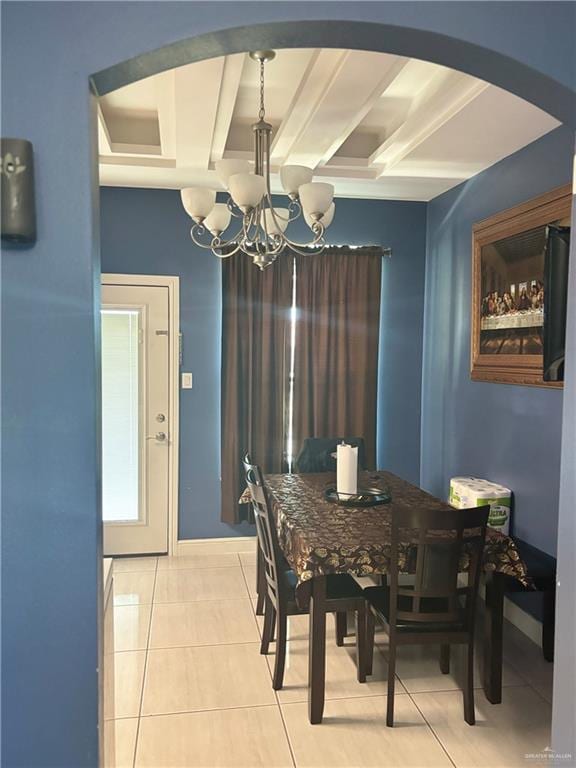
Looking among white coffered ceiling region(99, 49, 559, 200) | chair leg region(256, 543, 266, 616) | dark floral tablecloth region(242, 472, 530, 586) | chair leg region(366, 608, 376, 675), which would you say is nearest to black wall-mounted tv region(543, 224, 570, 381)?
dark floral tablecloth region(242, 472, 530, 586)

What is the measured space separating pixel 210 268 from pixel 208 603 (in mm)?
2321

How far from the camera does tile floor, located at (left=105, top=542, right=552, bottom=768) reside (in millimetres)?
2367

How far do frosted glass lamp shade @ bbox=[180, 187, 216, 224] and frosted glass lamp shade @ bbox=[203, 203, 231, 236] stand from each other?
199 mm

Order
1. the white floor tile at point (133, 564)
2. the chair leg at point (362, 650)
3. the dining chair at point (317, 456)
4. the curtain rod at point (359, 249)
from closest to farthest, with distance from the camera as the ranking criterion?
the chair leg at point (362, 650) → the dining chair at point (317, 456) → the white floor tile at point (133, 564) → the curtain rod at point (359, 249)

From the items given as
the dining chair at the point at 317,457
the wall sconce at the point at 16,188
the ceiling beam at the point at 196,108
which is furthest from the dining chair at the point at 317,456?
the wall sconce at the point at 16,188

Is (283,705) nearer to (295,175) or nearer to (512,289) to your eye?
(295,175)

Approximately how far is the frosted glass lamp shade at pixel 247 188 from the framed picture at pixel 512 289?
5.19ft

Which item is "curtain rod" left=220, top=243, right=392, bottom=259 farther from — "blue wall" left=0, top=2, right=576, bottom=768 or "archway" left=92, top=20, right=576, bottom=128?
"blue wall" left=0, top=2, right=576, bottom=768

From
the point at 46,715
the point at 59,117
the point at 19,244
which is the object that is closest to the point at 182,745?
the point at 46,715

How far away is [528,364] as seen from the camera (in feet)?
11.2

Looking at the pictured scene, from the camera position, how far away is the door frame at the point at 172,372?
14.7 feet

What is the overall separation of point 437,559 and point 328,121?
7.30ft

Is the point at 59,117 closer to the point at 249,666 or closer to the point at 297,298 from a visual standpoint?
the point at 249,666

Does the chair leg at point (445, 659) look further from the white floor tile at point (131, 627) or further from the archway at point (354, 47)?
the archway at point (354, 47)
